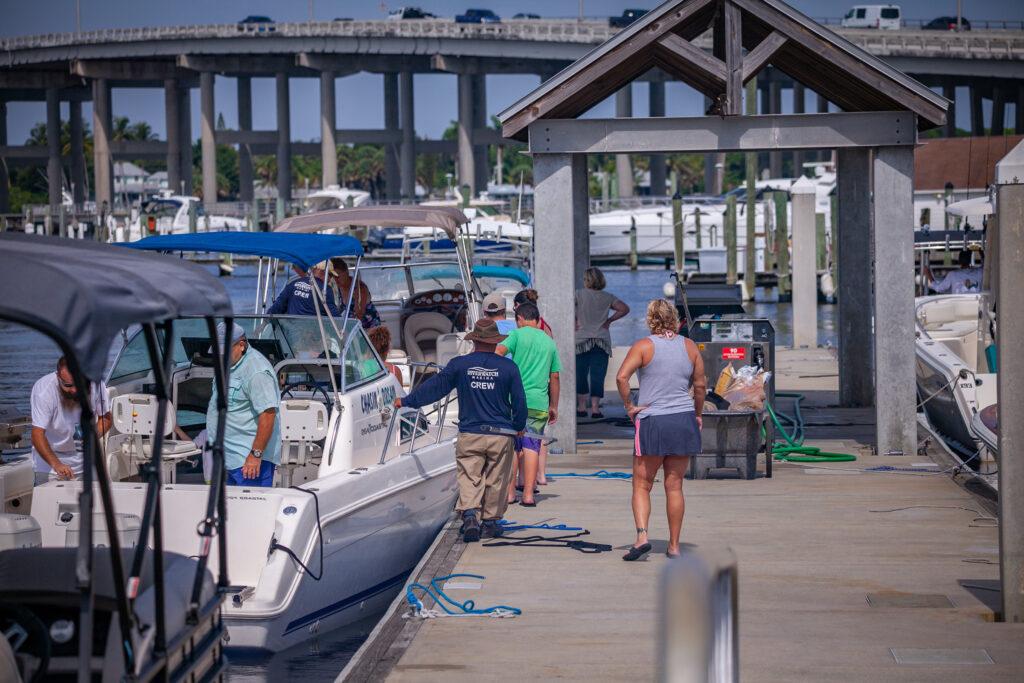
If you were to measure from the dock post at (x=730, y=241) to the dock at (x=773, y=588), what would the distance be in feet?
111

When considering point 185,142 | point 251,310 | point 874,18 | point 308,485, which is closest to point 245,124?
point 185,142

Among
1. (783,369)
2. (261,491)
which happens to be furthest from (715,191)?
(261,491)

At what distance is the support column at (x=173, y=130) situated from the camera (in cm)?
9838

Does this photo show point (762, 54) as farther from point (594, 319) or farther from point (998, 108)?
point (998, 108)

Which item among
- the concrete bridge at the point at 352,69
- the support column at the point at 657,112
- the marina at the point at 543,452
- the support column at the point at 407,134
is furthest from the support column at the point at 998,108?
the marina at the point at 543,452

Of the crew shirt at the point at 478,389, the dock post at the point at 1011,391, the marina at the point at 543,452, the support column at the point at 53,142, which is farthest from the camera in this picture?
the support column at the point at 53,142

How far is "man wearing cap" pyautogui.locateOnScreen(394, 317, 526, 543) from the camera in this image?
32.1 ft

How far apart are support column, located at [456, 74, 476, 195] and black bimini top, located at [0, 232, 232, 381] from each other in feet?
285

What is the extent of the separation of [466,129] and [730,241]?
48.0m

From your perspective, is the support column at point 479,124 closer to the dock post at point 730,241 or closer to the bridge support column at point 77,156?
the bridge support column at point 77,156

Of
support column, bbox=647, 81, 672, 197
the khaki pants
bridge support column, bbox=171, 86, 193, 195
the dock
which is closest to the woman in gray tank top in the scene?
the dock

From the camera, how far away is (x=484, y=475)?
9.97 meters

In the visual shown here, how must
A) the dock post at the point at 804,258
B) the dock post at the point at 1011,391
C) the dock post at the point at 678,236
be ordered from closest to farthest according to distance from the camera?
1. the dock post at the point at 1011,391
2. the dock post at the point at 804,258
3. the dock post at the point at 678,236

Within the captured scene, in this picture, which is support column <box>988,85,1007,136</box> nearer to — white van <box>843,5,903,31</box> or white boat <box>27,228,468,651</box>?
white van <box>843,5,903,31</box>
